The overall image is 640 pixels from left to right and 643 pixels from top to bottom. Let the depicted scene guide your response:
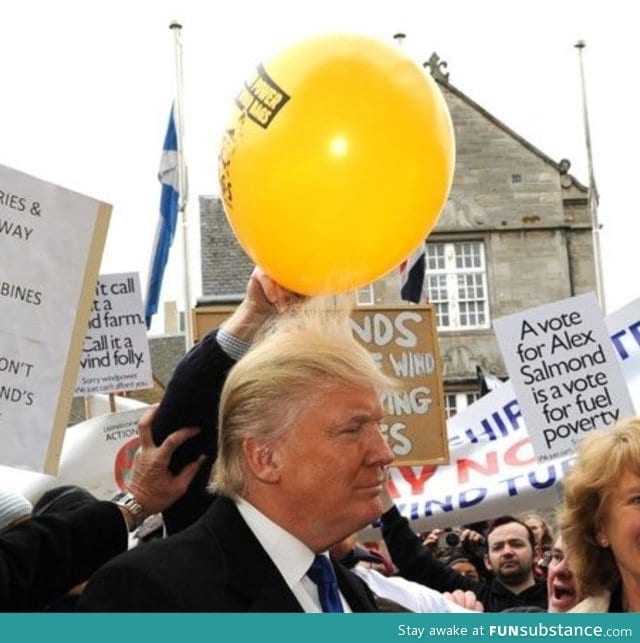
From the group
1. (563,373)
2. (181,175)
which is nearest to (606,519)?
(563,373)

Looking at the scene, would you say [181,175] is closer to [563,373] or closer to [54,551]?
[563,373]

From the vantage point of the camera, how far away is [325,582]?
271cm

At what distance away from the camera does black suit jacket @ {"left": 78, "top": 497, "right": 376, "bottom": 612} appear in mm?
2438

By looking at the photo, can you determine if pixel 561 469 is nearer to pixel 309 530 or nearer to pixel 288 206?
pixel 288 206

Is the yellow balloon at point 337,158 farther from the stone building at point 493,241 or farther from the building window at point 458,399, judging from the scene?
the stone building at point 493,241

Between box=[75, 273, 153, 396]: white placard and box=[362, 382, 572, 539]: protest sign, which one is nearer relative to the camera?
box=[362, 382, 572, 539]: protest sign

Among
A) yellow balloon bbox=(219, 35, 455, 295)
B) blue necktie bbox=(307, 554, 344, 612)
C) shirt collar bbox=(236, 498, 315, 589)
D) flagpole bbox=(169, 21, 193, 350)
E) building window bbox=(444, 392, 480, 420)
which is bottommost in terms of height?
blue necktie bbox=(307, 554, 344, 612)

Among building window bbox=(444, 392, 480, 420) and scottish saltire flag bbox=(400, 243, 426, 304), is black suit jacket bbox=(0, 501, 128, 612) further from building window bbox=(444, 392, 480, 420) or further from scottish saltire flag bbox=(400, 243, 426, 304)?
building window bbox=(444, 392, 480, 420)

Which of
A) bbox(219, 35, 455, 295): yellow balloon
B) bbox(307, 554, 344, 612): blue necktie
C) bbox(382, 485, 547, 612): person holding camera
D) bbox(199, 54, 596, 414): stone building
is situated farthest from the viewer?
bbox(199, 54, 596, 414): stone building

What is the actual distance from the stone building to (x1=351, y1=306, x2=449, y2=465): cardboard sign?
25.1 meters

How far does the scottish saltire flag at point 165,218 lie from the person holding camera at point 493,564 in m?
10.4

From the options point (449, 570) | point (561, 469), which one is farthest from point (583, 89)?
point (449, 570)

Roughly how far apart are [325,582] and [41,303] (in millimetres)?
1925

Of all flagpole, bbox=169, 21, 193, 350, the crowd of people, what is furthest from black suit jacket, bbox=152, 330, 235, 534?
flagpole, bbox=169, 21, 193, 350
